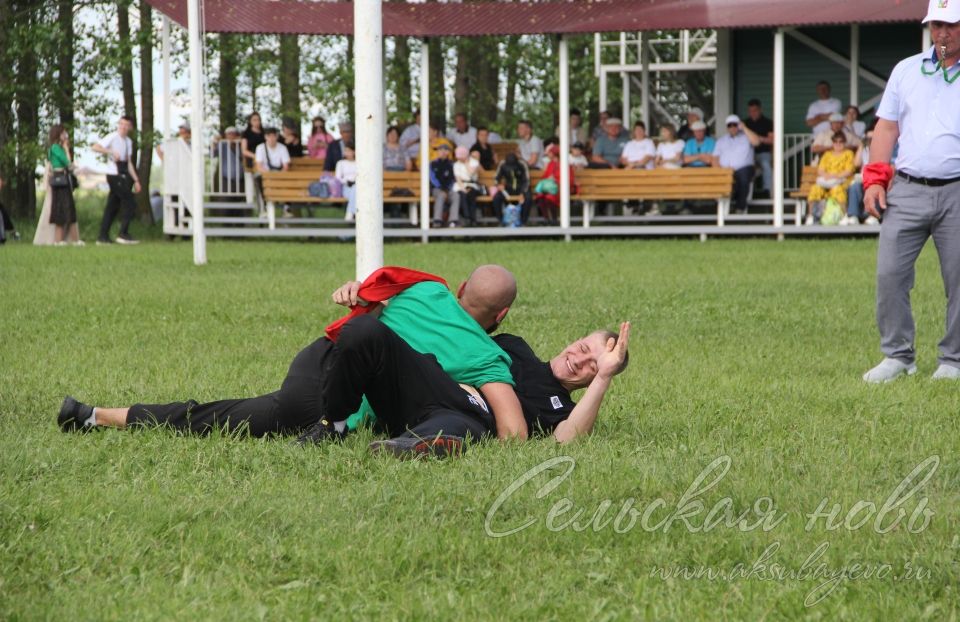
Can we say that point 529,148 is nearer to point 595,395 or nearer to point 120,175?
point 120,175

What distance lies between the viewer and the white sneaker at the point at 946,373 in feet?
27.3

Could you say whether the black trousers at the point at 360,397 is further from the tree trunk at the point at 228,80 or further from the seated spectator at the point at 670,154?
the tree trunk at the point at 228,80

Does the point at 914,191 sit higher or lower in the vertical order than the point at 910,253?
higher

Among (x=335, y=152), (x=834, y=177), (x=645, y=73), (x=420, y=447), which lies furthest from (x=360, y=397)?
(x=645, y=73)

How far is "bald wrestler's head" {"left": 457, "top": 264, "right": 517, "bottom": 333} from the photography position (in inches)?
241

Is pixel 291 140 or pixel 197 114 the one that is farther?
pixel 291 140

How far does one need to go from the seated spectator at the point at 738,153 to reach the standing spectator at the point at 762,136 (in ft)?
1.68

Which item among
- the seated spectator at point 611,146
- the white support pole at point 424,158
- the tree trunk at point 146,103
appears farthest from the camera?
the tree trunk at point 146,103

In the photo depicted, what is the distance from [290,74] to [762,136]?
1500 centimetres

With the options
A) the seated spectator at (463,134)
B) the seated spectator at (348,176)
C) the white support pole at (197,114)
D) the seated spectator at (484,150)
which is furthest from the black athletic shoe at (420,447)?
the seated spectator at (463,134)

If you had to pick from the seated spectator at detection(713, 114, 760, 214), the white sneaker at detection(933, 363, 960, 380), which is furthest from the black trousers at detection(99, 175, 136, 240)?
the white sneaker at detection(933, 363, 960, 380)

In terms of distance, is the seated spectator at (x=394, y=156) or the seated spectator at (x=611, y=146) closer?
the seated spectator at (x=394, y=156)

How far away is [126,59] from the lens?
29.9 m

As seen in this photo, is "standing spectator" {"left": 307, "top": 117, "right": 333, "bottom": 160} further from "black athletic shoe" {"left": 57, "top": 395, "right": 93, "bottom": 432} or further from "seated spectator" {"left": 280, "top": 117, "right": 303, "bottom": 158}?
"black athletic shoe" {"left": 57, "top": 395, "right": 93, "bottom": 432}
